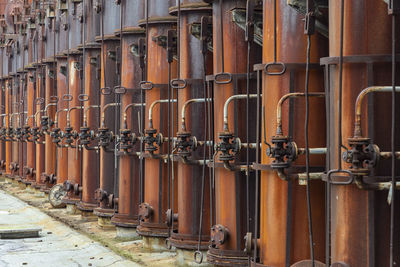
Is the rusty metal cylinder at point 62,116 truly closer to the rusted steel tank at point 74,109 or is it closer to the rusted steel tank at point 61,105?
the rusted steel tank at point 61,105

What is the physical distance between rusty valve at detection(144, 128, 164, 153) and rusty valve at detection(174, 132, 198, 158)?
1405mm

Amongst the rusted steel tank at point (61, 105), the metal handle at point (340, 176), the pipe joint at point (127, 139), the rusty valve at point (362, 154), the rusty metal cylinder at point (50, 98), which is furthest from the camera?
the rusty metal cylinder at point (50, 98)

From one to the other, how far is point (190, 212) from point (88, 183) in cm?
607

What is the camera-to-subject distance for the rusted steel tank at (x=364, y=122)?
6773mm

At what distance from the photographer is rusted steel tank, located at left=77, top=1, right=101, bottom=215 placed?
16953mm

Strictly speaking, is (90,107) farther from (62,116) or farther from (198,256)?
(198,256)

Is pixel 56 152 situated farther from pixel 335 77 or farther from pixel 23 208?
pixel 335 77

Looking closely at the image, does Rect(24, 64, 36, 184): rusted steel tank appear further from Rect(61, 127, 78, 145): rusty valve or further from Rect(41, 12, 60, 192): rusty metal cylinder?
Rect(61, 127, 78, 145): rusty valve

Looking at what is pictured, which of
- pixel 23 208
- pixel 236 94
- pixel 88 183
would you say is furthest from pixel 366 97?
pixel 23 208

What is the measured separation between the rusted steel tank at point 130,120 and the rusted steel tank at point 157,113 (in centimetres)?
117

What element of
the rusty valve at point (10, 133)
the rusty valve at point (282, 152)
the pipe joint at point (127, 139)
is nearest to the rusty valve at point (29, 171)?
the rusty valve at point (10, 133)

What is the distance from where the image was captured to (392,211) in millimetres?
6512

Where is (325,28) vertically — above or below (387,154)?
above

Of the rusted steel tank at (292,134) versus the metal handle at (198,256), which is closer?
the rusted steel tank at (292,134)
